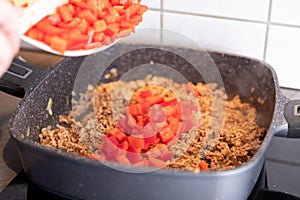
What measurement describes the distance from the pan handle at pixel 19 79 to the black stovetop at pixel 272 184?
0.13m

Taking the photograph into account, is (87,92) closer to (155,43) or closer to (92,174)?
(155,43)

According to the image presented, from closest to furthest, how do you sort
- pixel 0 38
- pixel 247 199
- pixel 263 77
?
1. pixel 0 38
2. pixel 247 199
3. pixel 263 77

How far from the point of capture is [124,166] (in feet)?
2.30

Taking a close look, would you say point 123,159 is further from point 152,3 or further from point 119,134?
point 152,3

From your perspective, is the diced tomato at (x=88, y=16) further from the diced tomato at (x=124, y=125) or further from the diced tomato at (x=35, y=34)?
the diced tomato at (x=124, y=125)

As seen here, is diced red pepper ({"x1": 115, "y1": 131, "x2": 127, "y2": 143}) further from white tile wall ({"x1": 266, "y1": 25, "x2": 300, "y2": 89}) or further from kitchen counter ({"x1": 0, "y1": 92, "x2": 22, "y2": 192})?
white tile wall ({"x1": 266, "y1": 25, "x2": 300, "y2": 89})

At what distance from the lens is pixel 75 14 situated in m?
0.79

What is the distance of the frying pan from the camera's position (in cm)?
71

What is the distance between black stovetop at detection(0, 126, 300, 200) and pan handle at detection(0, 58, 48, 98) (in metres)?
0.13

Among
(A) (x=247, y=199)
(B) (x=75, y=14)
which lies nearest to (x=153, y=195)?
(A) (x=247, y=199)

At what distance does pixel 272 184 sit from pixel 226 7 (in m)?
0.32

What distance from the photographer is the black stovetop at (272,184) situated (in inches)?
32.4

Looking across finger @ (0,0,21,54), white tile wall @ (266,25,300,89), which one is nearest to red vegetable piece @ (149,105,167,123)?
white tile wall @ (266,25,300,89)

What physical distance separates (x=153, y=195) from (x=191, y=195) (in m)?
0.05
